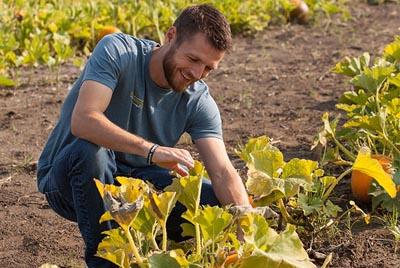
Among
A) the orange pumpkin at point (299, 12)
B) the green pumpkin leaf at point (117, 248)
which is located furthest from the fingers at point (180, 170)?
the orange pumpkin at point (299, 12)

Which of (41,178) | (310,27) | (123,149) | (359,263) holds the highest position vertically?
(123,149)

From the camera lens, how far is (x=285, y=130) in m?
6.03

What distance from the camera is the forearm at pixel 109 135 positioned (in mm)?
3580

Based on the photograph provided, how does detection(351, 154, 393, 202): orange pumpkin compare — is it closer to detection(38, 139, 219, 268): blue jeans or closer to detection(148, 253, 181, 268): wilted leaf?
detection(38, 139, 219, 268): blue jeans

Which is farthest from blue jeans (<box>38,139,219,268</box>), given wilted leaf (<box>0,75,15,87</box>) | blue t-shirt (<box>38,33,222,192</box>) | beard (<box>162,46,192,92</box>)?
wilted leaf (<box>0,75,15,87</box>)

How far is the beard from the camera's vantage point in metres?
3.75

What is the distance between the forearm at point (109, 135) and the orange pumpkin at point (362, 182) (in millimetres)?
1330

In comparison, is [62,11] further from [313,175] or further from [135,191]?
[135,191]

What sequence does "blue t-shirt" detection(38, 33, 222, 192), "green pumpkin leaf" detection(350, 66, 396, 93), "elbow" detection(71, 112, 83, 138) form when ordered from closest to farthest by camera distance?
"elbow" detection(71, 112, 83, 138), "blue t-shirt" detection(38, 33, 222, 192), "green pumpkin leaf" detection(350, 66, 396, 93)

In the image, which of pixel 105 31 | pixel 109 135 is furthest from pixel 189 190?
pixel 105 31

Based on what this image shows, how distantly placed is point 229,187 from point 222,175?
56 millimetres

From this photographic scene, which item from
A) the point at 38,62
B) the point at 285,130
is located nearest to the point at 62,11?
the point at 38,62

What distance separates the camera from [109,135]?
11.8ft

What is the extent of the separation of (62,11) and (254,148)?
4561 mm
